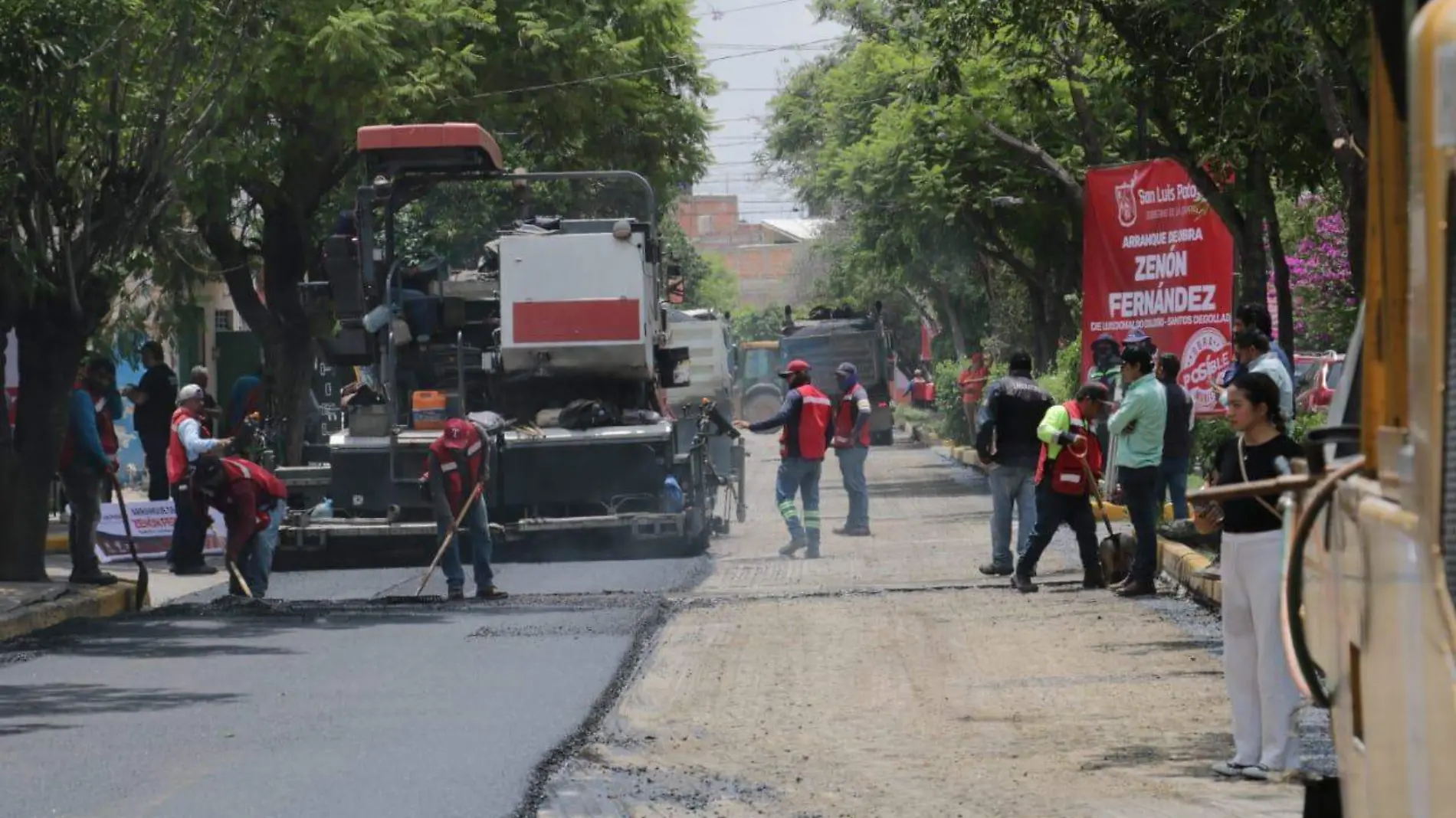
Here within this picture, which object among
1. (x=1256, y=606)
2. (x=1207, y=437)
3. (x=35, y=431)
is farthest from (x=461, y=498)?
(x=1256, y=606)

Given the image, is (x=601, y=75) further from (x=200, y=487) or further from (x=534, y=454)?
(x=200, y=487)

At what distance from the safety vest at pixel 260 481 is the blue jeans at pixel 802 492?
4892 mm

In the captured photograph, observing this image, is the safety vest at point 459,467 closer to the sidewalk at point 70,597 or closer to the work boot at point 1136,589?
the sidewalk at point 70,597

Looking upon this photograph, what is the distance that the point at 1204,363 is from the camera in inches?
799

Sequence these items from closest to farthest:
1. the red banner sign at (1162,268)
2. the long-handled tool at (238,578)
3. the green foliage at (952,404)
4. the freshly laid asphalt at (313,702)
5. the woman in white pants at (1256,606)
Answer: the woman in white pants at (1256,606) → the freshly laid asphalt at (313,702) → the long-handled tool at (238,578) → the red banner sign at (1162,268) → the green foliage at (952,404)

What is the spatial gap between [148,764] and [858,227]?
26.5 m

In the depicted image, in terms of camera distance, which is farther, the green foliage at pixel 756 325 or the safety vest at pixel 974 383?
the green foliage at pixel 756 325

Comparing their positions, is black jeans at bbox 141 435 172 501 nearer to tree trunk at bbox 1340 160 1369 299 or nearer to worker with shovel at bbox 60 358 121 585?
A: worker with shovel at bbox 60 358 121 585

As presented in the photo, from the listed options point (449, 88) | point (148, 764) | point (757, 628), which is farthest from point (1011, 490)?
point (449, 88)

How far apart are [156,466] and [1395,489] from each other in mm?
20045

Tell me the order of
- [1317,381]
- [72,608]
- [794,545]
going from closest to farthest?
[72,608] < [794,545] < [1317,381]

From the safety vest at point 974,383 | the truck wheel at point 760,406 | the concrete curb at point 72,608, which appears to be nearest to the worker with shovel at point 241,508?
the concrete curb at point 72,608

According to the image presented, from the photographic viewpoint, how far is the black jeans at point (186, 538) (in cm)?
1869

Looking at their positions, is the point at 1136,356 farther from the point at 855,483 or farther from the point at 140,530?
the point at 140,530
